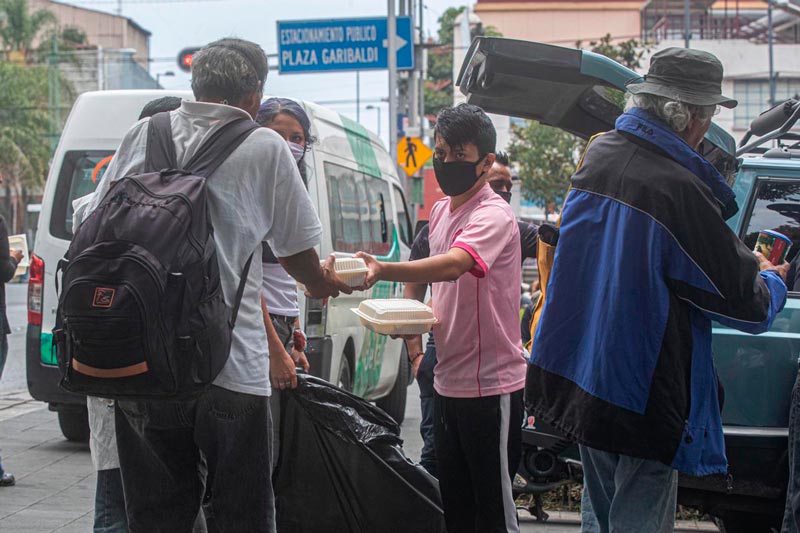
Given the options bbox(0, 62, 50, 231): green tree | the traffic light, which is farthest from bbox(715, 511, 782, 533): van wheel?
bbox(0, 62, 50, 231): green tree

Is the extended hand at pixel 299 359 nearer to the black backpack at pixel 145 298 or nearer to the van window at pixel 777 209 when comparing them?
the black backpack at pixel 145 298

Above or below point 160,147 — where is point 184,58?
above

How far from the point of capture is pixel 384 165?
35.6 ft

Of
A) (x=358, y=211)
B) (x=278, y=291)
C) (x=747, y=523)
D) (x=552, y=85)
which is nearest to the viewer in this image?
(x=278, y=291)

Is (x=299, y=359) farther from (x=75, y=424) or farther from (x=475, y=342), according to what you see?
(x=75, y=424)

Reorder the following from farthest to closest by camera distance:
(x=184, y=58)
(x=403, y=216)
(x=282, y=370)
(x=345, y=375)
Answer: (x=184, y=58)
(x=403, y=216)
(x=345, y=375)
(x=282, y=370)

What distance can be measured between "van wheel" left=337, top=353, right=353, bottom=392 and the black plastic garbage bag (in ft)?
12.9

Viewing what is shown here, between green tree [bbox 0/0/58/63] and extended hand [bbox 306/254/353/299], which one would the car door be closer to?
extended hand [bbox 306/254/353/299]

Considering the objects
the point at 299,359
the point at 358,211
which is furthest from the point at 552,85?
the point at 358,211

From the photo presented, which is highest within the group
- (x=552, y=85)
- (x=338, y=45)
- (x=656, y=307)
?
(x=338, y=45)

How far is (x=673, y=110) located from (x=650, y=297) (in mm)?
560

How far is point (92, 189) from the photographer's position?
820 centimetres

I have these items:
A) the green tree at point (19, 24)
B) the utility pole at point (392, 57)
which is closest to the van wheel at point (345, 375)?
the utility pole at point (392, 57)

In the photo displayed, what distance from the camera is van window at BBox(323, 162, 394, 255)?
8.12 metres
